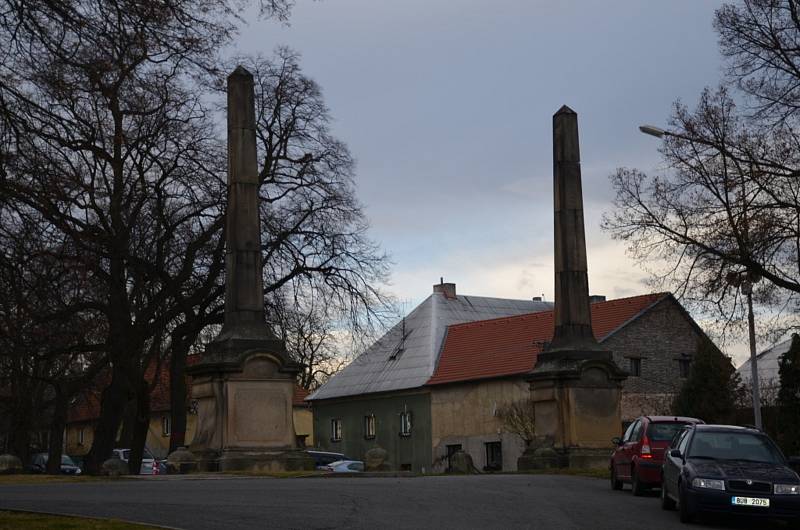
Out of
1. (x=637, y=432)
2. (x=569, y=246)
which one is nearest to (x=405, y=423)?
(x=569, y=246)

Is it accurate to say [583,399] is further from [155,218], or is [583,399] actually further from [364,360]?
[364,360]

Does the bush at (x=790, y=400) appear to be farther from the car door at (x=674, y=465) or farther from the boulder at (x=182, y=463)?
the car door at (x=674, y=465)

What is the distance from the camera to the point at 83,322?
2073 cm

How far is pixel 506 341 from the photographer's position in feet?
218

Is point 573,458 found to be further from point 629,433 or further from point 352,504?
point 352,504

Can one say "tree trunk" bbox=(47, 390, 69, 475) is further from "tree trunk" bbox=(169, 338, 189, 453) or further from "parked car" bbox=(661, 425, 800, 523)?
"parked car" bbox=(661, 425, 800, 523)

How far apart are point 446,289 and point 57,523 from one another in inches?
2490

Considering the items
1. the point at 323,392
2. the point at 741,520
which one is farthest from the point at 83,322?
the point at 323,392

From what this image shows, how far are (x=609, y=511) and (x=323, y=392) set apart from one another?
2252 inches

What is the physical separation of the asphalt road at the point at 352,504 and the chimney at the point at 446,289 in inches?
2075

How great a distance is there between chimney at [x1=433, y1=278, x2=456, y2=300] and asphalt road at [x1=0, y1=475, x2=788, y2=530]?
173 feet

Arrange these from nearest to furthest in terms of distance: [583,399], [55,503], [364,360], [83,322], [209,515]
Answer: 1. [209,515]
2. [55,503]
3. [83,322]
4. [583,399]
5. [364,360]

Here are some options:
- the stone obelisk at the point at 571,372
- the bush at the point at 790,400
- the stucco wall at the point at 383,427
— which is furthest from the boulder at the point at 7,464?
the stucco wall at the point at 383,427

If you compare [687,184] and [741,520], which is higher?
[687,184]
